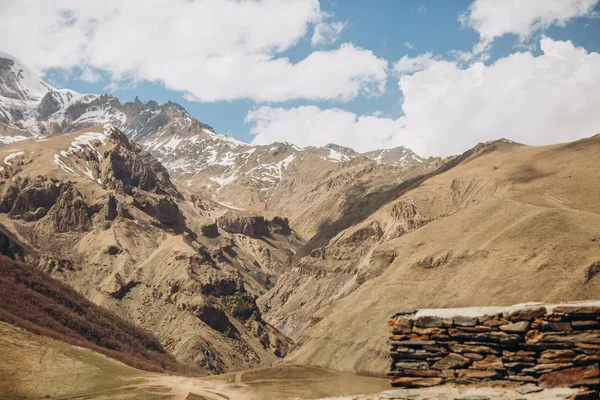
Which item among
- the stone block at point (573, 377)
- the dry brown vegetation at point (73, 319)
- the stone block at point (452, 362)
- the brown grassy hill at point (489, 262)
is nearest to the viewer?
the stone block at point (573, 377)

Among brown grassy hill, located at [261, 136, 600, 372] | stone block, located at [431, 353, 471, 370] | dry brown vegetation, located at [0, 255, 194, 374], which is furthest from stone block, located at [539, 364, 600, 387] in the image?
dry brown vegetation, located at [0, 255, 194, 374]

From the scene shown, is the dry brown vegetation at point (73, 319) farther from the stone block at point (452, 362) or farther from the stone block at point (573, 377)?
the stone block at point (573, 377)

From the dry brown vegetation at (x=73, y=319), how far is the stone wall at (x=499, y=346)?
11424 centimetres

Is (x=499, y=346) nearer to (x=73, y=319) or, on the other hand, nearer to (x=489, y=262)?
(x=489, y=262)

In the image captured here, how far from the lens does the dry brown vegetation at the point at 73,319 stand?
428 feet

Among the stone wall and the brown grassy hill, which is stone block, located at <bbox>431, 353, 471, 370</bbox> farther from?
the brown grassy hill

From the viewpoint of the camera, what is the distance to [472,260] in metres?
133

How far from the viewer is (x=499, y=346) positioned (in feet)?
46.8

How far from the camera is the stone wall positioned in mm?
13625

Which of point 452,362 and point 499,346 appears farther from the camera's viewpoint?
point 452,362

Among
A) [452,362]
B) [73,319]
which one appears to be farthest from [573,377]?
[73,319]

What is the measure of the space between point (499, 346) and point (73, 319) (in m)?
147

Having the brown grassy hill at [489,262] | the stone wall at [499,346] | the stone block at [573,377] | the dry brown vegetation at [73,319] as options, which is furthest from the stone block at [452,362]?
the dry brown vegetation at [73,319]

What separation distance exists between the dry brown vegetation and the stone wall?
11424cm
